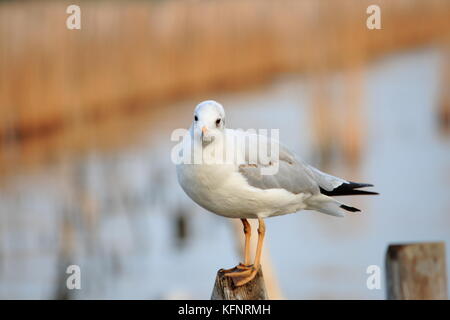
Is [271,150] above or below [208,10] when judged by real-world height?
below

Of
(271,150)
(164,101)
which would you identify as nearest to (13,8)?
(164,101)

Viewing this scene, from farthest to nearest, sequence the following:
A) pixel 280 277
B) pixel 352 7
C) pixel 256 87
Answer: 1. pixel 256 87
2. pixel 352 7
3. pixel 280 277

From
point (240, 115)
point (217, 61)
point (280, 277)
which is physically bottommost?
point (280, 277)

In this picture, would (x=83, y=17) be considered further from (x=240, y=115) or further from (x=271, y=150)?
Result: (x=271, y=150)

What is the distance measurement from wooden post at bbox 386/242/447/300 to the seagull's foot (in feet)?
3.01

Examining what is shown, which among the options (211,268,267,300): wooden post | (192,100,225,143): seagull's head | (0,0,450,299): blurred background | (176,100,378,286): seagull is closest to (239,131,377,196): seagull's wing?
(176,100,378,286): seagull

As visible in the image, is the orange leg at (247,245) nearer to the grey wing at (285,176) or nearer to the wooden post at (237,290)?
the wooden post at (237,290)

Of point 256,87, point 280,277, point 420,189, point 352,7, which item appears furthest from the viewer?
point 256,87

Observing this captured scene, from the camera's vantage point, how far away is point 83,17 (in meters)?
11.5

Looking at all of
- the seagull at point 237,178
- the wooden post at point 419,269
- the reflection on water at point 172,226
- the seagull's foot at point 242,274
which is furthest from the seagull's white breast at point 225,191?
the reflection on water at point 172,226

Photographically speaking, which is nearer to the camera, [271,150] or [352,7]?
[271,150]

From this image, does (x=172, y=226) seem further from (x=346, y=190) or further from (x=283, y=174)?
(x=283, y=174)

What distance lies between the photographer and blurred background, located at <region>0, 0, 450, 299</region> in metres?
7.86
